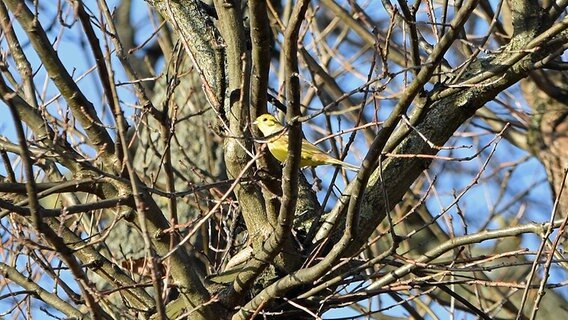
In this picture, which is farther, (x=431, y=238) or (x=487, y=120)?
(x=487, y=120)

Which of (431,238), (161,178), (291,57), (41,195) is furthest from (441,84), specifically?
(161,178)

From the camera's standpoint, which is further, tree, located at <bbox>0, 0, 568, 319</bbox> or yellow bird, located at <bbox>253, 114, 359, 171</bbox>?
yellow bird, located at <bbox>253, 114, 359, 171</bbox>

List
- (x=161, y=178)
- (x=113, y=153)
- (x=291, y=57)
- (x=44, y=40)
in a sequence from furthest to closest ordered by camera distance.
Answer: (x=161, y=178) → (x=113, y=153) → (x=44, y=40) → (x=291, y=57)

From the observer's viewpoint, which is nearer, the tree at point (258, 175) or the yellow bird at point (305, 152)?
the tree at point (258, 175)

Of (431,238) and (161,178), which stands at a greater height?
(161,178)

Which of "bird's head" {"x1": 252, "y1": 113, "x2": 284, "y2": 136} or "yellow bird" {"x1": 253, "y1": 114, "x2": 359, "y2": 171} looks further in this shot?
"yellow bird" {"x1": 253, "y1": 114, "x2": 359, "y2": 171}

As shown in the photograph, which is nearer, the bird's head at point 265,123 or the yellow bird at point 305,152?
the bird's head at point 265,123

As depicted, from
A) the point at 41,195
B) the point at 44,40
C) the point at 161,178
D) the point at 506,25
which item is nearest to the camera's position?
the point at 41,195

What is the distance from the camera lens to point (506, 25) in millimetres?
6672

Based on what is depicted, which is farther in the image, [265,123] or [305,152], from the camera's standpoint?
[305,152]

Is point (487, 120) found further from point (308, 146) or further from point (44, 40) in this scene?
point (44, 40)

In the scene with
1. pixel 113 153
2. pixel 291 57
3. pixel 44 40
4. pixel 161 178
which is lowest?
pixel 291 57

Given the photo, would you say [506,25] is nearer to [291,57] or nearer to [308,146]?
[308,146]

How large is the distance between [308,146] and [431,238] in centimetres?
165
